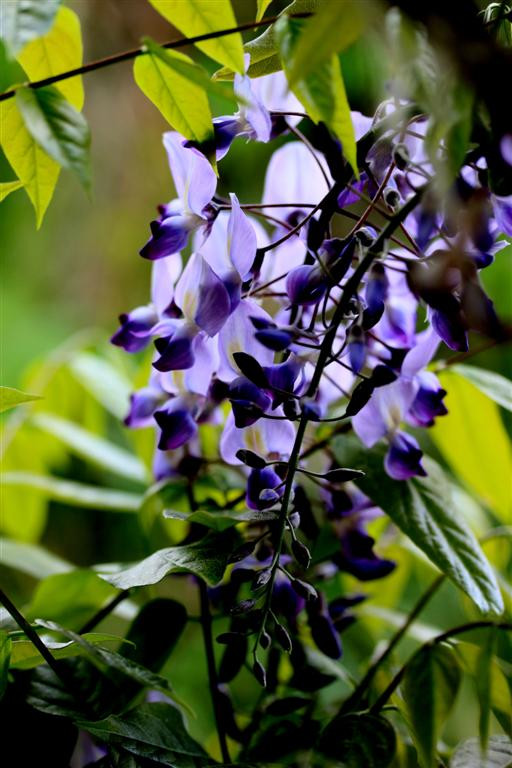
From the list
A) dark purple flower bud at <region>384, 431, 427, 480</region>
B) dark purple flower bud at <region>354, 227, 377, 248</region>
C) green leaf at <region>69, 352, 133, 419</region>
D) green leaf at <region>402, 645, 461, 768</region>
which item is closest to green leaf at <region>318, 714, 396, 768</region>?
green leaf at <region>402, 645, 461, 768</region>

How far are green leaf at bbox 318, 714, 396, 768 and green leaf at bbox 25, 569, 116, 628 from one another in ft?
0.51

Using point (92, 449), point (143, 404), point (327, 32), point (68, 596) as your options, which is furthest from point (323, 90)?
point (92, 449)

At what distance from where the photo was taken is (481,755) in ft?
1.22

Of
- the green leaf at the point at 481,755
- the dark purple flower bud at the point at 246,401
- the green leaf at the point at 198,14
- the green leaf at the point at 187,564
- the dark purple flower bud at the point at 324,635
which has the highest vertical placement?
the green leaf at the point at 198,14

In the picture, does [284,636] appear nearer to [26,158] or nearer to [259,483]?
[259,483]

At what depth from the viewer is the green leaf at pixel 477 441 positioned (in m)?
0.54

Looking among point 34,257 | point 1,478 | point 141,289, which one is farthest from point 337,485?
point 34,257

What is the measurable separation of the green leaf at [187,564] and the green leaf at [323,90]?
17cm

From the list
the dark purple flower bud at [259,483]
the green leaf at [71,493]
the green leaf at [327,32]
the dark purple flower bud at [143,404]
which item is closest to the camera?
the green leaf at [327,32]

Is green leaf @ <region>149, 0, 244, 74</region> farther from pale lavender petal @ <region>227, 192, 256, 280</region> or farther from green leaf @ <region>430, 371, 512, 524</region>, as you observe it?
green leaf @ <region>430, 371, 512, 524</region>

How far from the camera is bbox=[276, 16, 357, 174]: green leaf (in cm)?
26

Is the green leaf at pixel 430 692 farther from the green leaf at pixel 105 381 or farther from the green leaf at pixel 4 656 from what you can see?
the green leaf at pixel 105 381

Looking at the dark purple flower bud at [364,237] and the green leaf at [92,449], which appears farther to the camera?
the green leaf at [92,449]

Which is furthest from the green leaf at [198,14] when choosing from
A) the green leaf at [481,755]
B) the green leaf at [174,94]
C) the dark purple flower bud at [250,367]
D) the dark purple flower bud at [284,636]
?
the green leaf at [481,755]
